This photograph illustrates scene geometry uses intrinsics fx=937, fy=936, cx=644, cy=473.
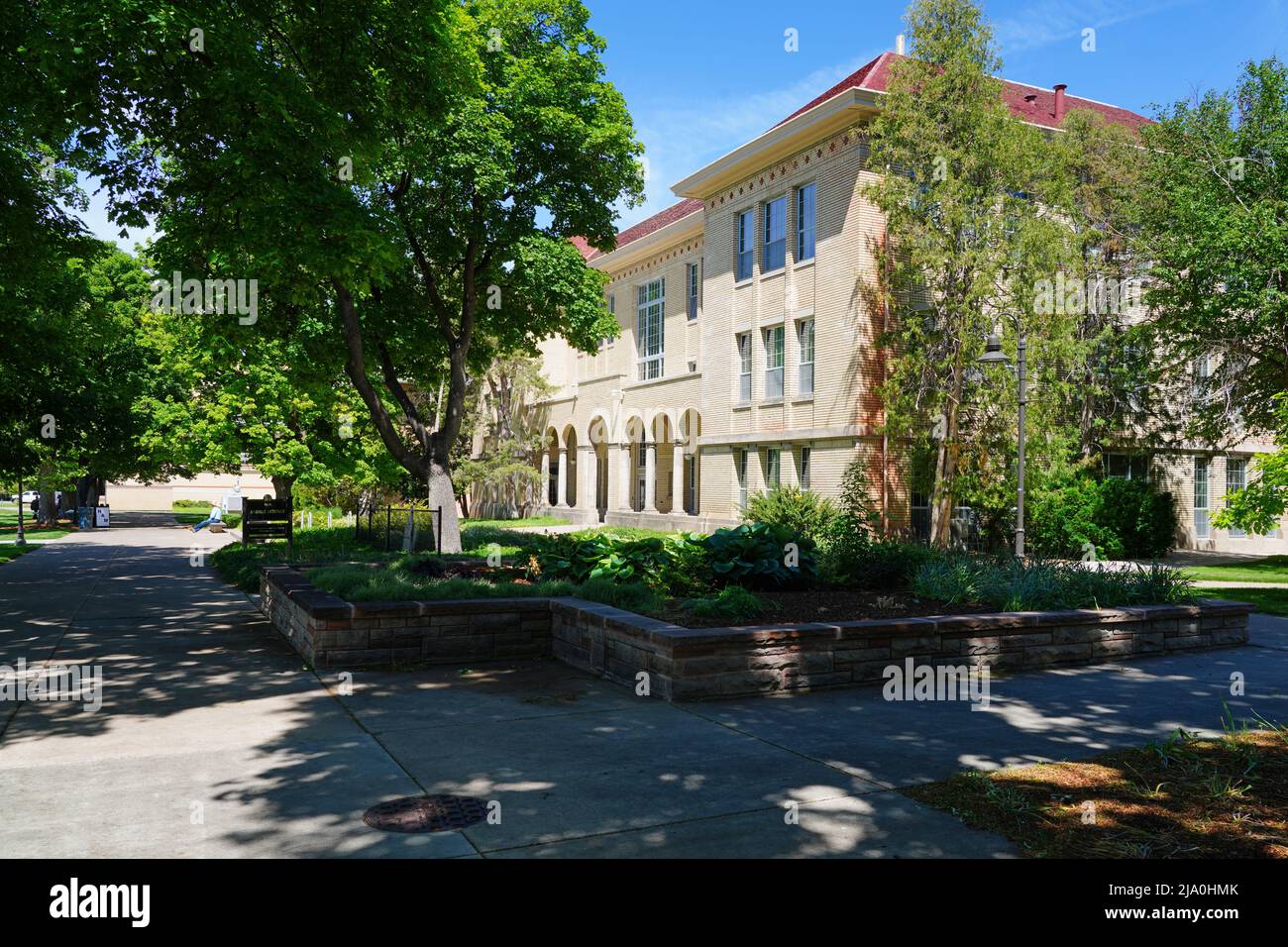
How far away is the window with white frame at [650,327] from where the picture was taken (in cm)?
3591

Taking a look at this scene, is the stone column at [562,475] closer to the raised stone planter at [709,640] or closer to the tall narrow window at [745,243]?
the tall narrow window at [745,243]

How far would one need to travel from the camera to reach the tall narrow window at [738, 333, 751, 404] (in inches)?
1144

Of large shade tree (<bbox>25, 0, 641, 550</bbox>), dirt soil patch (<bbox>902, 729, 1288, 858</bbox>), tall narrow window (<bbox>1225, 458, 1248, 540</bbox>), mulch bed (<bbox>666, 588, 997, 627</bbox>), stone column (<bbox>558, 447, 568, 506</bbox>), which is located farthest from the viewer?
stone column (<bbox>558, 447, 568, 506</bbox>)

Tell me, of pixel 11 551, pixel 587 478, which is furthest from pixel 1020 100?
pixel 11 551

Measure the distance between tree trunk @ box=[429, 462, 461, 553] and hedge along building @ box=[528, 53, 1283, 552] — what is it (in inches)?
343

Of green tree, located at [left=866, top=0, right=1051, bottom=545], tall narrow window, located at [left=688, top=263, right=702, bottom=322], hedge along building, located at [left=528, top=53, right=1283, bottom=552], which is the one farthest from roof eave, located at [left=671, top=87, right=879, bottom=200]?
tall narrow window, located at [left=688, top=263, right=702, bottom=322]

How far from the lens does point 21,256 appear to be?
1417 cm

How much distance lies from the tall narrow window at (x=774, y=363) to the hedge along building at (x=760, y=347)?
6cm

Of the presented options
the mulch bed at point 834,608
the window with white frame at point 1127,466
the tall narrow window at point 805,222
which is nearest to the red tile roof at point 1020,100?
the tall narrow window at point 805,222

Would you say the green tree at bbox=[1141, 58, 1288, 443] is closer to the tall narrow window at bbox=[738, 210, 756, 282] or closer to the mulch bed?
the tall narrow window at bbox=[738, 210, 756, 282]

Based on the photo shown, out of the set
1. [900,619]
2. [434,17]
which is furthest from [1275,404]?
[434,17]

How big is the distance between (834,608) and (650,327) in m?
27.9

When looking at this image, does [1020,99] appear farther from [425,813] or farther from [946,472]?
[425,813]
